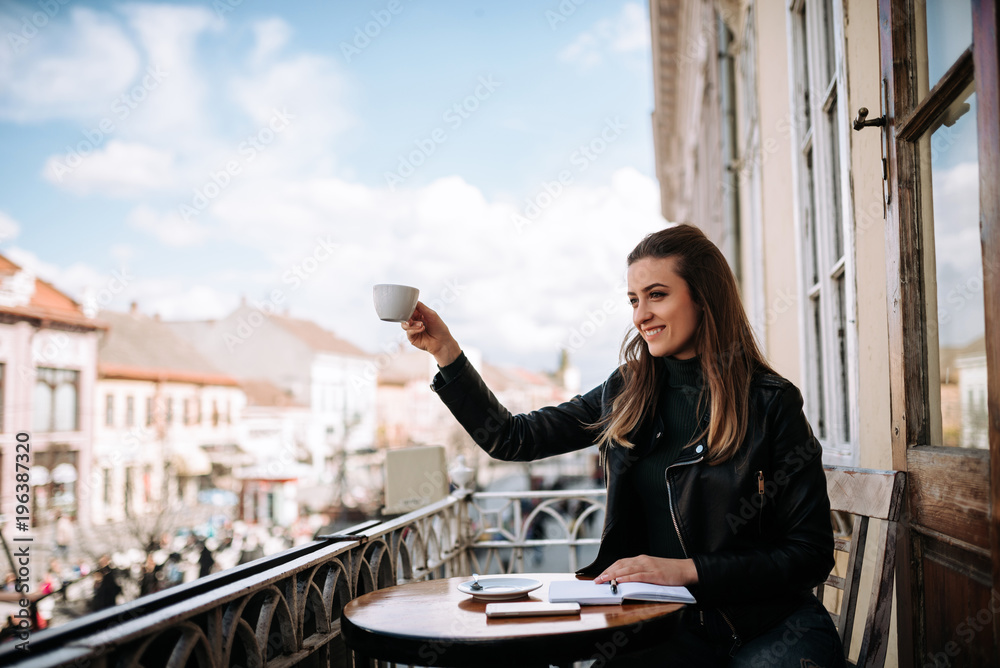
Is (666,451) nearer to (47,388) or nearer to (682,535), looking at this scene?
(682,535)

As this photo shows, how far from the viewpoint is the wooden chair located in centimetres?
175

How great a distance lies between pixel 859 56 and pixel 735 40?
4.14 meters

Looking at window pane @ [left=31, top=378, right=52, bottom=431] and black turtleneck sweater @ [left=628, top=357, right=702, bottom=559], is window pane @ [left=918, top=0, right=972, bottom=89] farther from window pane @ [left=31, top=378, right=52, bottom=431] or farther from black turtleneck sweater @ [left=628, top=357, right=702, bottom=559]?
window pane @ [left=31, top=378, right=52, bottom=431]

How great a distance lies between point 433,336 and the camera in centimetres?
204

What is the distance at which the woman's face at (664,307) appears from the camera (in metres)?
1.96

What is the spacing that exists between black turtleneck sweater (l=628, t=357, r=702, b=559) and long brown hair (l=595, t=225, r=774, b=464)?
0.05m

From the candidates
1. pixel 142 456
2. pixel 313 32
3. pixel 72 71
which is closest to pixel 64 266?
pixel 72 71

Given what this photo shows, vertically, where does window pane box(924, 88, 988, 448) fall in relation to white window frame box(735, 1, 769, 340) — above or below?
below

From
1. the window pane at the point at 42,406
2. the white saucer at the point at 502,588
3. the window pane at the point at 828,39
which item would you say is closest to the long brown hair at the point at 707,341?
the white saucer at the point at 502,588

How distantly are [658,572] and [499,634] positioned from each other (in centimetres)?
46

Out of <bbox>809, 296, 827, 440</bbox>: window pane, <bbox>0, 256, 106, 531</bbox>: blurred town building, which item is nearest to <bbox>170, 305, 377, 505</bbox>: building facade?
<bbox>0, 256, 106, 531</bbox>: blurred town building

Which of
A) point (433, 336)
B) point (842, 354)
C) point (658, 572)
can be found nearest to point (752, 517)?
Answer: point (658, 572)

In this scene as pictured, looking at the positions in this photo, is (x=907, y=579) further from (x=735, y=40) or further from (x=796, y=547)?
(x=735, y=40)

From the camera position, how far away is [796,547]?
1652 millimetres
